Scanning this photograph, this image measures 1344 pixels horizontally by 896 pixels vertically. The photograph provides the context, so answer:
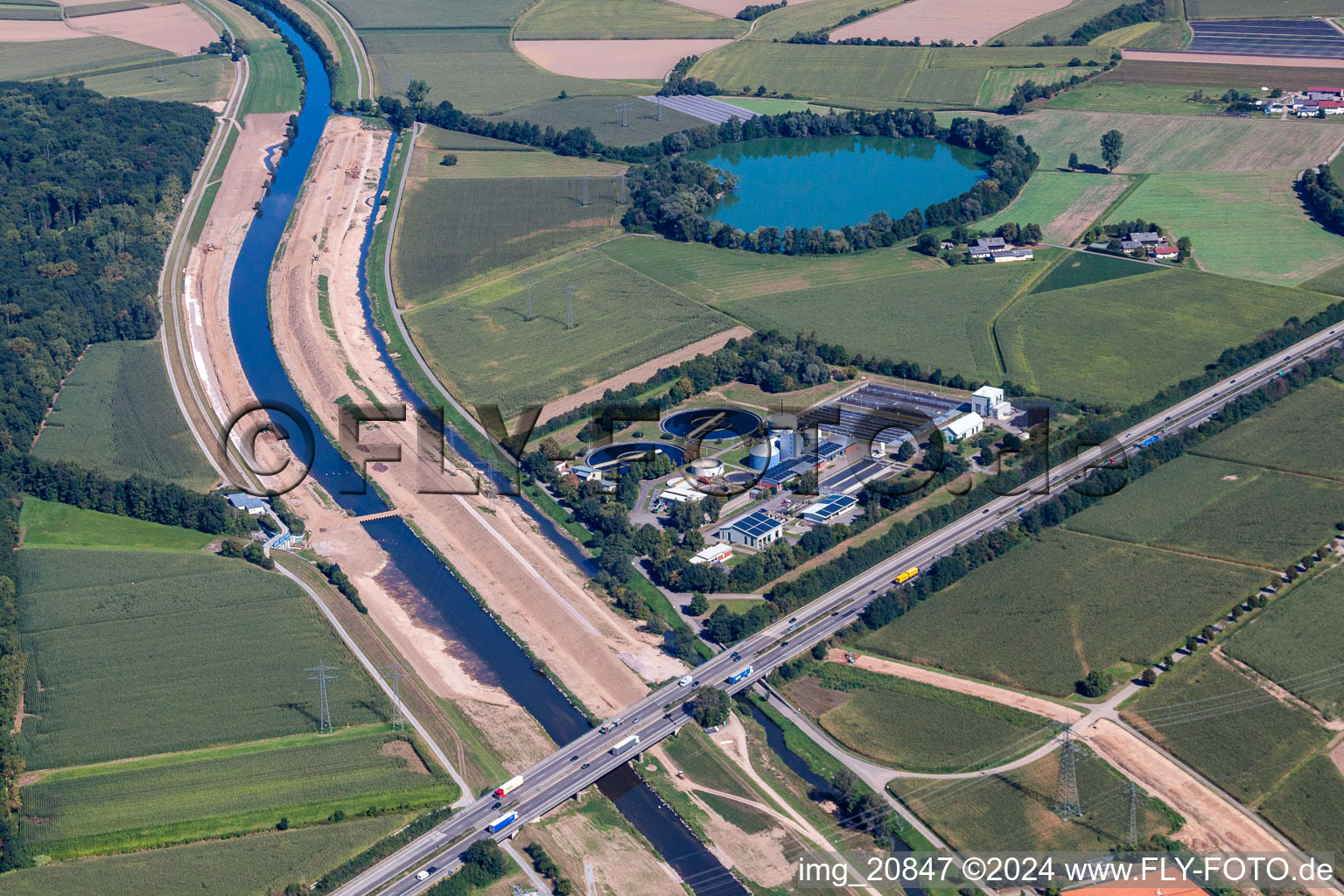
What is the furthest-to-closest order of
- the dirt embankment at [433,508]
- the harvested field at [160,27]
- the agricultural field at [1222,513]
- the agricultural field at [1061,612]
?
1. the harvested field at [160,27]
2. the agricultural field at [1222,513]
3. the dirt embankment at [433,508]
4. the agricultural field at [1061,612]

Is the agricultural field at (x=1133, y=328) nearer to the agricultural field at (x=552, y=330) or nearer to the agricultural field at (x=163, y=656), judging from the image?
the agricultural field at (x=552, y=330)

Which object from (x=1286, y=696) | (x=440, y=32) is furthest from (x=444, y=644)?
(x=440, y=32)

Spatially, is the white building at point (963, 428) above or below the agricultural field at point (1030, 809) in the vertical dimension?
above

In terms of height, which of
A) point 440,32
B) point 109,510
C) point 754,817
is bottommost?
point 754,817

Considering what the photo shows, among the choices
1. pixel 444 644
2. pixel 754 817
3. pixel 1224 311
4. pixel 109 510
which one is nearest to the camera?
pixel 754 817

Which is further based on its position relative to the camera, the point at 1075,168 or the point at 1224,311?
the point at 1075,168

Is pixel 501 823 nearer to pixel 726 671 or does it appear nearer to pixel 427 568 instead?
pixel 726 671

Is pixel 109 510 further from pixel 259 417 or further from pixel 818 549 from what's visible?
pixel 818 549

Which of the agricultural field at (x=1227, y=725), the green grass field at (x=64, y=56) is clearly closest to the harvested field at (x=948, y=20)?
the green grass field at (x=64, y=56)
